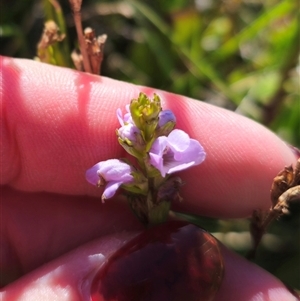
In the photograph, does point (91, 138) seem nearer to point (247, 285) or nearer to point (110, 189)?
point (110, 189)

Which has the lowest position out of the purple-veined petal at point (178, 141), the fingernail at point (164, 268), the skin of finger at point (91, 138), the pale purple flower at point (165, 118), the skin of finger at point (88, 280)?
the skin of finger at point (88, 280)

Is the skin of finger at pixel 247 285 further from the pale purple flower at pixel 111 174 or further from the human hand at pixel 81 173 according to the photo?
the pale purple flower at pixel 111 174

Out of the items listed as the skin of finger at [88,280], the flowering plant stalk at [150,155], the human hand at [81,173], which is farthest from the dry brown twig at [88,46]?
the skin of finger at [88,280]

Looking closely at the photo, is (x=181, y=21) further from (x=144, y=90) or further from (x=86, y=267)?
(x=86, y=267)

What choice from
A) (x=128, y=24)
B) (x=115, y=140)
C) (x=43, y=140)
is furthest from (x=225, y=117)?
(x=128, y=24)

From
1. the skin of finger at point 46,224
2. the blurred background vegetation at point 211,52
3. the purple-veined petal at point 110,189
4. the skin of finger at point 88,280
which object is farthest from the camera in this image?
the blurred background vegetation at point 211,52

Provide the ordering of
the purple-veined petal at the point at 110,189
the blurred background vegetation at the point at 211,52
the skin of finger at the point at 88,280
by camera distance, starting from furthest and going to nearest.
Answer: the blurred background vegetation at the point at 211,52
the skin of finger at the point at 88,280
the purple-veined petal at the point at 110,189

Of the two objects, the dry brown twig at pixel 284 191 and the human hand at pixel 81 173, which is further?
the human hand at pixel 81 173

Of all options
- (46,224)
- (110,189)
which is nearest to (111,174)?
(110,189)
